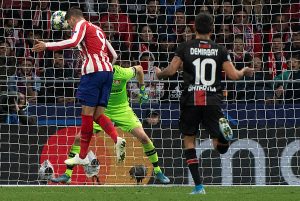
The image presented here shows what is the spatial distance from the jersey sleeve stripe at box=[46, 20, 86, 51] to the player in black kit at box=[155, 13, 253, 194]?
1.44 metres

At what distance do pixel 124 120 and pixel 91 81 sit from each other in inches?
61.3

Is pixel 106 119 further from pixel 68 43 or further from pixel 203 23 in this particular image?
pixel 203 23

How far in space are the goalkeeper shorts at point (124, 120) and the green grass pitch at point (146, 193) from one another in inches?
47.3

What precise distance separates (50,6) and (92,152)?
9.20ft

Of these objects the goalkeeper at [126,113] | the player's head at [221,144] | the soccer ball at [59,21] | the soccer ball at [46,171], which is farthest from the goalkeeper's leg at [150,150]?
the player's head at [221,144]

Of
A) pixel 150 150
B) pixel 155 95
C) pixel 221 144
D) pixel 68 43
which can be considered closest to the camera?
pixel 221 144

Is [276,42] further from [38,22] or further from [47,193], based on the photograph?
[47,193]

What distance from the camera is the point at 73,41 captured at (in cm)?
1208

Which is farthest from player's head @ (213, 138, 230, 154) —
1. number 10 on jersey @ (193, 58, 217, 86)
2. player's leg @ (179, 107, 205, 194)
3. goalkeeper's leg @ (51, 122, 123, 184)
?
goalkeeper's leg @ (51, 122, 123, 184)

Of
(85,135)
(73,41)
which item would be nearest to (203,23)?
(73,41)

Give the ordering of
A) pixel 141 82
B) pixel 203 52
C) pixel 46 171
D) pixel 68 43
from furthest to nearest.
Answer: pixel 46 171 < pixel 141 82 < pixel 68 43 < pixel 203 52

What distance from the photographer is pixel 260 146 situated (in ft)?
48.6

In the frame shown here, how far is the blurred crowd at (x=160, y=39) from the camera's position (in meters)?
15.3

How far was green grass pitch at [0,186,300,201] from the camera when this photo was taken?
10.6m
